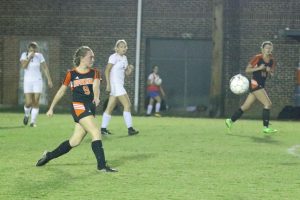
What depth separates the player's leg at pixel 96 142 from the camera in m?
9.24

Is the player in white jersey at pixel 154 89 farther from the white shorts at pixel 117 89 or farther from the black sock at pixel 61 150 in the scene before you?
the black sock at pixel 61 150

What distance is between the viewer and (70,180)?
8508 millimetres

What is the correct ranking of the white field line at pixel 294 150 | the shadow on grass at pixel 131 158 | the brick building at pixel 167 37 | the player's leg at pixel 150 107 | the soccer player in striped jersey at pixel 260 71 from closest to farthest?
the shadow on grass at pixel 131 158, the white field line at pixel 294 150, the soccer player in striped jersey at pixel 260 71, the player's leg at pixel 150 107, the brick building at pixel 167 37

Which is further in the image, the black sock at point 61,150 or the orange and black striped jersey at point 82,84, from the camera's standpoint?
the black sock at point 61,150

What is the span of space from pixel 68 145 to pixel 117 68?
5.32 m

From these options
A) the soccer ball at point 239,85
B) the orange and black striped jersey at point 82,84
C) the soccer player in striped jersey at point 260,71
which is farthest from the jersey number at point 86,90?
the soccer ball at point 239,85

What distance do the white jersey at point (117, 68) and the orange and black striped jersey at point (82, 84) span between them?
5.10 meters

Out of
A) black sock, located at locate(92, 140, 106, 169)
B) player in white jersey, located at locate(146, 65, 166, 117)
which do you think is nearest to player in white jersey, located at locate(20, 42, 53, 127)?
black sock, located at locate(92, 140, 106, 169)

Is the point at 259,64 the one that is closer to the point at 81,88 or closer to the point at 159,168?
the point at 159,168

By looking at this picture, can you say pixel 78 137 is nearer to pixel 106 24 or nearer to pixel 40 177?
pixel 40 177

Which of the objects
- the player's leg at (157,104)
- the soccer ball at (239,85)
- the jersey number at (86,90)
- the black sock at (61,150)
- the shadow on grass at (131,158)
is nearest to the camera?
the jersey number at (86,90)

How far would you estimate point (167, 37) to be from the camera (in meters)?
28.2

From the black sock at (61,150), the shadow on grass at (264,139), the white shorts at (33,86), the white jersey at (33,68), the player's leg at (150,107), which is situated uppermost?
Answer: the white jersey at (33,68)

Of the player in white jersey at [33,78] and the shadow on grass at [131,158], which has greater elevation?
the player in white jersey at [33,78]
